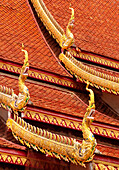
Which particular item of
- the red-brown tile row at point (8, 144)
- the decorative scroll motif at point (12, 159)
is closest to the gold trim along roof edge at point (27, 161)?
the decorative scroll motif at point (12, 159)

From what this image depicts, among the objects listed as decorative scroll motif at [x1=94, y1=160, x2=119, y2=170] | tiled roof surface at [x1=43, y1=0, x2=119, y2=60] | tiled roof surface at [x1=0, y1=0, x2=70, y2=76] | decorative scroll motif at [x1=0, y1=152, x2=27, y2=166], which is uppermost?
tiled roof surface at [x1=43, y1=0, x2=119, y2=60]

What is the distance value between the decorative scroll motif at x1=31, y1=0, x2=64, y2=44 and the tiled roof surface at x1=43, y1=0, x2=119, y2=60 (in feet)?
1.30

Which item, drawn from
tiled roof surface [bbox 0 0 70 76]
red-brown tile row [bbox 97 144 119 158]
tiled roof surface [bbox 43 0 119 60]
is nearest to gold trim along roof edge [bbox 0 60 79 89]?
tiled roof surface [bbox 0 0 70 76]

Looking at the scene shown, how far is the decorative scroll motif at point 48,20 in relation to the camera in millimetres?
10555

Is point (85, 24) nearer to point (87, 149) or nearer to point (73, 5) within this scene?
point (73, 5)

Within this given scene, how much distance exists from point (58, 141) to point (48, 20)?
13.1ft

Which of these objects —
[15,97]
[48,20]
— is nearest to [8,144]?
[15,97]

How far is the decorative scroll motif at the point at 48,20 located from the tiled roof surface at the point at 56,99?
4.31ft

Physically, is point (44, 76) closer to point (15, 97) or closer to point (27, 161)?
point (15, 97)

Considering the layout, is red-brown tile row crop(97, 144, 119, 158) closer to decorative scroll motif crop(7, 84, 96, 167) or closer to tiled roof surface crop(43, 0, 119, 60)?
decorative scroll motif crop(7, 84, 96, 167)

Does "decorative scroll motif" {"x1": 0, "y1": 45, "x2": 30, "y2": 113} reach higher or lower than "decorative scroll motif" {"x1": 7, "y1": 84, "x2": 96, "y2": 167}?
higher

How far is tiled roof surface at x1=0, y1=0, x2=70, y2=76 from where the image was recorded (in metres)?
9.86

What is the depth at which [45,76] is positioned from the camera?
9.55m

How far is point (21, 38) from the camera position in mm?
10438
